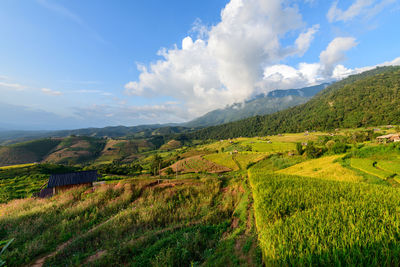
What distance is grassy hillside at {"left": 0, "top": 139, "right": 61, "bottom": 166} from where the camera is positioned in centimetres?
12138

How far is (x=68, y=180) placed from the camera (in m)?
22.1

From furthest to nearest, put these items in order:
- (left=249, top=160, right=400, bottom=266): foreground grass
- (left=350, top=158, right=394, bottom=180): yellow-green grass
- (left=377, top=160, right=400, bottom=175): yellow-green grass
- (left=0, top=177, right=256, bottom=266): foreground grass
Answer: (left=377, top=160, right=400, bottom=175): yellow-green grass, (left=350, top=158, right=394, bottom=180): yellow-green grass, (left=0, top=177, right=256, bottom=266): foreground grass, (left=249, top=160, right=400, bottom=266): foreground grass

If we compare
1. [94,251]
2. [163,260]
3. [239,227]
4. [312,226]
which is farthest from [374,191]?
[94,251]

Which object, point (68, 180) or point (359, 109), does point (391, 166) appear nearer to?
point (68, 180)

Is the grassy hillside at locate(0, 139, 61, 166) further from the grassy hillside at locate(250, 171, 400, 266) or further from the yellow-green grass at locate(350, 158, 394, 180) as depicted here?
the yellow-green grass at locate(350, 158, 394, 180)

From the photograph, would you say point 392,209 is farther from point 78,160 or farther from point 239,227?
point 78,160

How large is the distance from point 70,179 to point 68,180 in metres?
0.25

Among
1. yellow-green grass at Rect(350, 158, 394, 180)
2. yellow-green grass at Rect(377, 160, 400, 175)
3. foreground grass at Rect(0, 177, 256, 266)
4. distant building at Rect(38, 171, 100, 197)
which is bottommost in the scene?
distant building at Rect(38, 171, 100, 197)

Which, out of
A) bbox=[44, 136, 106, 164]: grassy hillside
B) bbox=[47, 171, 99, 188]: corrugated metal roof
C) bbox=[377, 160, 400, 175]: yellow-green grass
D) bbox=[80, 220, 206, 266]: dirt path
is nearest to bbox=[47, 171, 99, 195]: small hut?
bbox=[47, 171, 99, 188]: corrugated metal roof

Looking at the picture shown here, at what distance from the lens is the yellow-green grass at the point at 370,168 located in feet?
40.5

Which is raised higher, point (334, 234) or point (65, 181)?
point (334, 234)

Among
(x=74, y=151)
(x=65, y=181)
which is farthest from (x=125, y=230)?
(x=74, y=151)

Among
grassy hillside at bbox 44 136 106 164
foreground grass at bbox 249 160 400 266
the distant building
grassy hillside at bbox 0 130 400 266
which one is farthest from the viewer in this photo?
grassy hillside at bbox 44 136 106 164

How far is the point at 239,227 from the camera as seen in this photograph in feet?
25.6
